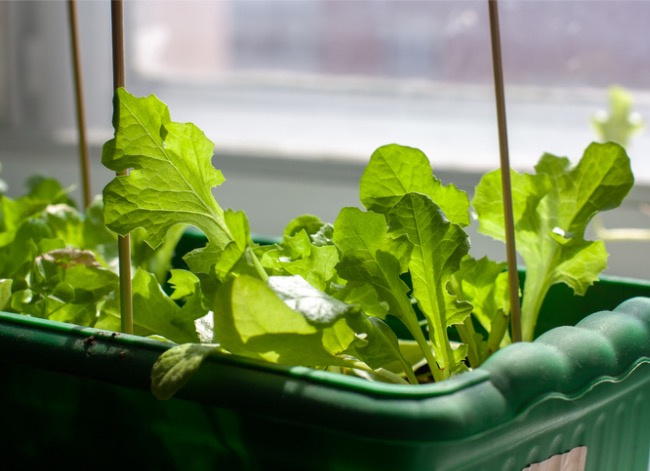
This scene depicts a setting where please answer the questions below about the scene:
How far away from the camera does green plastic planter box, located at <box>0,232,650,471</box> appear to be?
0.66 feet

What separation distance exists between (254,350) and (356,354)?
0.04 meters

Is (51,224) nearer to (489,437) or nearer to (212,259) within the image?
(212,259)

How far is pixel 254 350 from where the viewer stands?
24cm

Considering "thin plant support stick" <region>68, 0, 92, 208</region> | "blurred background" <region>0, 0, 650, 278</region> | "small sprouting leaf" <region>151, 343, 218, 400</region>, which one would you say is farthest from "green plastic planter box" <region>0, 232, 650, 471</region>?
"blurred background" <region>0, 0, 650, 278</region>

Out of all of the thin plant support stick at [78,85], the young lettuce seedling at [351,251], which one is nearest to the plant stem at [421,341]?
the young lettuce seedling at [351,251]

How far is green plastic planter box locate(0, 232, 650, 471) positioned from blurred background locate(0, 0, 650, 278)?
44 centimetres

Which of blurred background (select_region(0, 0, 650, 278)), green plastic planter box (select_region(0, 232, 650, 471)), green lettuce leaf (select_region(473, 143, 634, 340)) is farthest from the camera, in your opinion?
blurred background (select_region(0, 0, 650, 278))

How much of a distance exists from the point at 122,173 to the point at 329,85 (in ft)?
1.93

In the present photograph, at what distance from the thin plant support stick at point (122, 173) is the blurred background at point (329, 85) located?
0.45 metres

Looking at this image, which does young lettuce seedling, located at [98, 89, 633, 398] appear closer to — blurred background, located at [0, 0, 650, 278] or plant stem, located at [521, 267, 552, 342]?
plant stem, located at [521, 267, 552, 342]

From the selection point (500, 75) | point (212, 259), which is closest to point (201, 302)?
point (212, 259)

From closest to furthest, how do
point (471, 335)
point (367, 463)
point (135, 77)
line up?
point (367, 463)
point (471, 335)
point (135, 77)

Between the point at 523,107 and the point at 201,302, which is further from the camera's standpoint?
the point at 523,107

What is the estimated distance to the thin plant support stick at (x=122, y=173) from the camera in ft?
0.88
